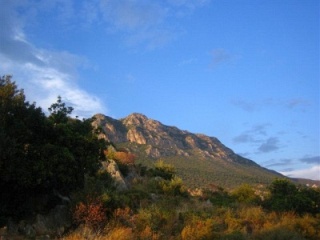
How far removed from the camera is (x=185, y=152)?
3787 inches

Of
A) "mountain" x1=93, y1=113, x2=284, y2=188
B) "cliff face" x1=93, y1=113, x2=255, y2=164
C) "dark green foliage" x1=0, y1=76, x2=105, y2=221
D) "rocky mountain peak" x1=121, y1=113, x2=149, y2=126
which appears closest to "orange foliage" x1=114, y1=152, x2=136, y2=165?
"dark green foliage" x1=0, y1=76, x2=105, y2=221

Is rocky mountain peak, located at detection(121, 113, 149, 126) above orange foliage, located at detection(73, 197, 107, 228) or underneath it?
above

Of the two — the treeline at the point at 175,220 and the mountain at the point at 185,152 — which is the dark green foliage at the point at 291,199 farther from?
the mountain at the point at 185,152

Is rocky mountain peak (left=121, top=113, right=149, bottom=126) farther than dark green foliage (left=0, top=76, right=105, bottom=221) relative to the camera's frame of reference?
Yes

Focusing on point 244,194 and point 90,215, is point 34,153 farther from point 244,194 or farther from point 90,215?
point 244,194

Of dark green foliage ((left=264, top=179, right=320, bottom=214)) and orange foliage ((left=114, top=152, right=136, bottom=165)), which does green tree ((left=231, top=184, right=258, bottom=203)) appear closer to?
dark green foliage ((left=264, top=179, right=320, bottom=214))

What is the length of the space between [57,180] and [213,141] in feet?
359

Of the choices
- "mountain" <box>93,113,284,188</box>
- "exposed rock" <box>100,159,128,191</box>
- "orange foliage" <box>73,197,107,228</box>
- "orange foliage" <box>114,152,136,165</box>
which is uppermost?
"mountain" <box>93,113,284,188</box>

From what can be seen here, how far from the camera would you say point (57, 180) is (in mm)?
18734

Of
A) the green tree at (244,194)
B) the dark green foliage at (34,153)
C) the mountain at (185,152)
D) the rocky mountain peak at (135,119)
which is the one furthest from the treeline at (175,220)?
the rocky mountain peak at (135,119)

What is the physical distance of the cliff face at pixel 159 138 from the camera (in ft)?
310

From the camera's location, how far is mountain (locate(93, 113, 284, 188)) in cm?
7050

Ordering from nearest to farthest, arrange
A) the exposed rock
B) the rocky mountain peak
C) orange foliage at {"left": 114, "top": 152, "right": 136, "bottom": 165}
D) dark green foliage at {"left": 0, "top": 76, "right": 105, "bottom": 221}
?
dark green foliage at {"left": 0, "top": 76, "right": 105, "bottom": 221}
the exposed rock
orange foliage at {"left": 114, "top": 152, "right": 136, "bottom": 165}
the rocky mountain peak

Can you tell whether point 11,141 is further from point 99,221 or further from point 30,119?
point 99,221
